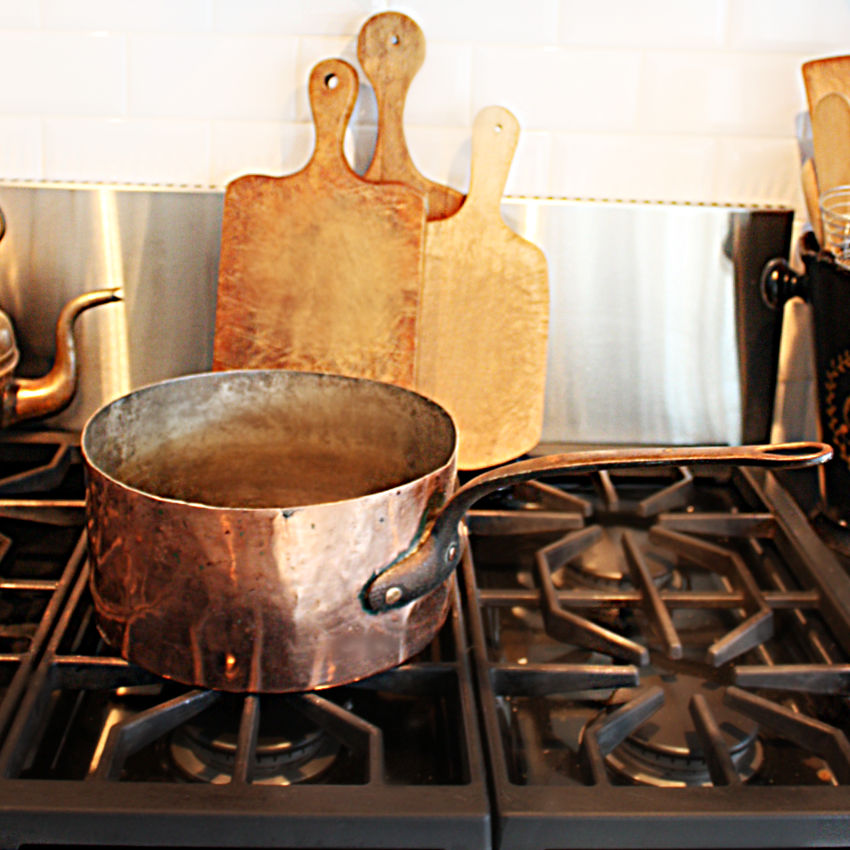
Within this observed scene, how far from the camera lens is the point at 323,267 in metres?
1.03

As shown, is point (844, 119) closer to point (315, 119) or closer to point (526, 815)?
point (315, 119)

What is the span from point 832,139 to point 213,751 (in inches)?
30.3

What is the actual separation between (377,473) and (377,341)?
0.16 meters

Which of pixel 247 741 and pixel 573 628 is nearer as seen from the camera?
pixel 247 741

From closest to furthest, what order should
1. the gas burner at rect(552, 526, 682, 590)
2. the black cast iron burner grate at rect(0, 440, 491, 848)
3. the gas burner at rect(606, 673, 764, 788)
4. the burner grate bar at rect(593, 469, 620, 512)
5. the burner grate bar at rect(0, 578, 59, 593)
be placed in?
the black cast iron burner grate at rect(0, 440, 491, 848) → the gas burner at rect(606, 673, 764, 788) → the burner grate bar at rect(0, 578, 59, 593) → the gas burner at rect(552, 526, 682, 590) → the burner grate bar at rect(593, 469, 620, 512)

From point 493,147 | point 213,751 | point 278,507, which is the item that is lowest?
point 213,751

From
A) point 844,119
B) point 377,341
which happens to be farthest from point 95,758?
point 844,119

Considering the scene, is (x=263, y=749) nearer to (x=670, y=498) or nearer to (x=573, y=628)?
(x=573, y=628)

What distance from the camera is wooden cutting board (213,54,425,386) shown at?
3.32ft

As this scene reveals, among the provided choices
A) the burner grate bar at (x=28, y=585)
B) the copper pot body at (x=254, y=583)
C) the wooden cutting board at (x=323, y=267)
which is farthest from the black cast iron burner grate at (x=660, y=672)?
the burner grate bar at (x=28, y=585)

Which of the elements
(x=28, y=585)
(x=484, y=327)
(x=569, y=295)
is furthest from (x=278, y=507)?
(x=569, y=295)

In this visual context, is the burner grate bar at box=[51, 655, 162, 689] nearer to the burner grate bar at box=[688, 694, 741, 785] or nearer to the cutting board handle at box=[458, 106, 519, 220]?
the burner grate bar at box=[688, 694, 741, 785]

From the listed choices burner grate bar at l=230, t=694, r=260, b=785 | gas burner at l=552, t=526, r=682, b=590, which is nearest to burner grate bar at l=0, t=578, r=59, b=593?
burner grate bar at l=230, t=694, r=260, b=785

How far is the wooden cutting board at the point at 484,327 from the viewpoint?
1.04 meters
